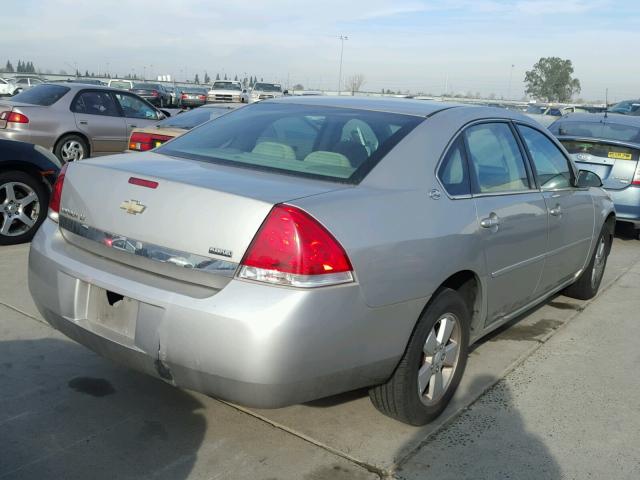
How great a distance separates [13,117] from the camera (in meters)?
9.91

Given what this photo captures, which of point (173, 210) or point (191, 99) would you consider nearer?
point (173, 210)

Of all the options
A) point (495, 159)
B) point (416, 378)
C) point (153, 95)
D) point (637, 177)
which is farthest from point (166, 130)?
point (153, 95)

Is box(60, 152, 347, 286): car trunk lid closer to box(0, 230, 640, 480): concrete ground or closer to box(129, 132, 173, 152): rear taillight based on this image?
box(0, 230, 640, 480): concrete ground

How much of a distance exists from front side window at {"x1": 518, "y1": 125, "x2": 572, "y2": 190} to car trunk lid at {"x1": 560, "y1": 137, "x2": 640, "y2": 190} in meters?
3.55

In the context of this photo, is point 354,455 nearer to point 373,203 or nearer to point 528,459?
point 528,459

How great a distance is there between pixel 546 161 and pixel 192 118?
246 inches

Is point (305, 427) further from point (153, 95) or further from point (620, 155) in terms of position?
point (153, 95)

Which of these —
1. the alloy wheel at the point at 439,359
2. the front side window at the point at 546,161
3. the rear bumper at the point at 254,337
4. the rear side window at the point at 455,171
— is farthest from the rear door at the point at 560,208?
the rear bumper at the point at 254,337

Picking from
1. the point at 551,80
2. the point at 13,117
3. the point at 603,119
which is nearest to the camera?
the point at 603,119

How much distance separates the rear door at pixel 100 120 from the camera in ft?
35.3

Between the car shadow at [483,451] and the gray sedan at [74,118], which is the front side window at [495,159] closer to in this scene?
the car shadow at [483,451]

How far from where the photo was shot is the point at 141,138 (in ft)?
28.4

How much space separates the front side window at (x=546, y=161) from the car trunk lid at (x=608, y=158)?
11.7ft

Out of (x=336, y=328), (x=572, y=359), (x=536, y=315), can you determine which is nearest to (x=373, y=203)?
(x=336, y=328)
